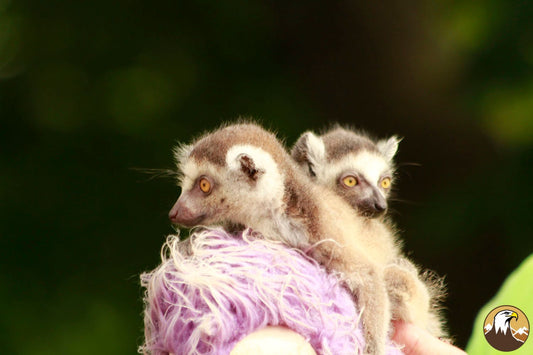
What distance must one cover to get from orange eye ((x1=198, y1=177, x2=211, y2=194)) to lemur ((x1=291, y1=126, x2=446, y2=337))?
0.38 metres

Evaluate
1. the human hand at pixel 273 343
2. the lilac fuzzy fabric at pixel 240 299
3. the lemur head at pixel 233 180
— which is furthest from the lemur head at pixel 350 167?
the human hand at pixel 273 343

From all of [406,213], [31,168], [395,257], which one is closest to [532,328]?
[395,257]

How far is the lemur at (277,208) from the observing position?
129cm

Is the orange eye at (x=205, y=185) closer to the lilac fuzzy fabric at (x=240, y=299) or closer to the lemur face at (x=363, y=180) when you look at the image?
the lilac fuzzy fabric at (x=240, y=299)

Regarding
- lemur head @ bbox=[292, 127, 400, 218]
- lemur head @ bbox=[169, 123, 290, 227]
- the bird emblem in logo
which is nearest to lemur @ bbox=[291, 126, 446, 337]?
lemur head @ bbox=[292, 127, 400, 218]

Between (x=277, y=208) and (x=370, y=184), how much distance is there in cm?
56

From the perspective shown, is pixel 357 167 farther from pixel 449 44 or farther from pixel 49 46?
pixel 49 46

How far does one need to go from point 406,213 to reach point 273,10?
4.77 ft

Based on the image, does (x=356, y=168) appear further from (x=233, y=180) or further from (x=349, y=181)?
(x=233, y=180)

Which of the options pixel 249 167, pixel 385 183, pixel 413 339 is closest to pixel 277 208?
pixel 249 167

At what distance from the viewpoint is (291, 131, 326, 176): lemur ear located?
71.6 inches

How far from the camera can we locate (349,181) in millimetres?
1837

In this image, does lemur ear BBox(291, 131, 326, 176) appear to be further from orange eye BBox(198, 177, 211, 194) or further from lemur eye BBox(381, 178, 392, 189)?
orange eye BBox(198, 177, 211, 194)

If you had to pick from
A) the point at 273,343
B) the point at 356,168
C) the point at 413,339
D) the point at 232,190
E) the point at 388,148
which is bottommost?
the point at 273,343
